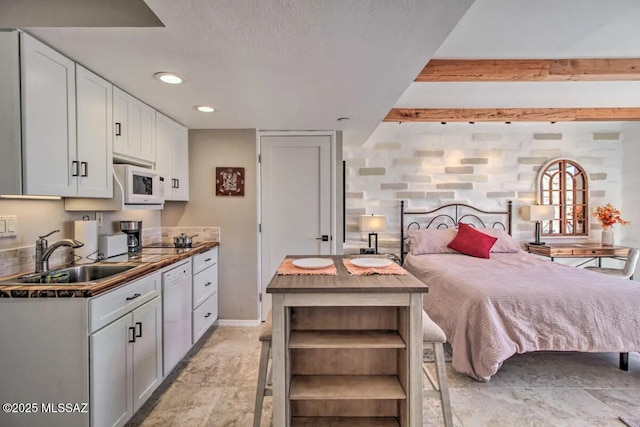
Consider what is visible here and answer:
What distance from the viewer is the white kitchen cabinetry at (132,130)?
2305 mm

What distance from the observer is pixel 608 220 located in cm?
454

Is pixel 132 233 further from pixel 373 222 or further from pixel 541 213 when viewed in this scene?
pixel 541 213

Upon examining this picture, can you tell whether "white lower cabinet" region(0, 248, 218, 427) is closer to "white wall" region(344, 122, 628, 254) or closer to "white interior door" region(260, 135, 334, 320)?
"white interior door" region(260, 135, 334, 320)

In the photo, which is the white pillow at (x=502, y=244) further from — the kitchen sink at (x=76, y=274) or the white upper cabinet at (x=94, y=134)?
the white upper cabinet at (x=94, y=134)

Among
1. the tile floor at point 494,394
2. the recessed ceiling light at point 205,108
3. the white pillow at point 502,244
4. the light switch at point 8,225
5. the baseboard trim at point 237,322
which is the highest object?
the recessed ceiling light at point 205,108

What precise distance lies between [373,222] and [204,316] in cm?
232

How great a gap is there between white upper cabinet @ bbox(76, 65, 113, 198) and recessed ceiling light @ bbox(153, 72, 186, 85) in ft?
1.25

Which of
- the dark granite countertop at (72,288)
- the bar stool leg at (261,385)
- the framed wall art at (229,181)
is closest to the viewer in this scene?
the dark granite countertop at (72,288)

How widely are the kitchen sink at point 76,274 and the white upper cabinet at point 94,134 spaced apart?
480 millimetres

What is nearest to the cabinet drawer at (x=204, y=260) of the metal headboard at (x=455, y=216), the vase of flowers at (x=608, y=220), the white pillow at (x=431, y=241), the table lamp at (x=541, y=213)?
the white pillow at (x=431, y=241)

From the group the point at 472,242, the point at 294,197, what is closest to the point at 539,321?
the point at 472,242

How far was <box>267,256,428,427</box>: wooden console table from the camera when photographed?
1.55m

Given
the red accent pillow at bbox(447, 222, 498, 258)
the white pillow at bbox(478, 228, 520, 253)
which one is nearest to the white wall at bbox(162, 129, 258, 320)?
the red accent pillow at bbox(447, 222, 498, 258)

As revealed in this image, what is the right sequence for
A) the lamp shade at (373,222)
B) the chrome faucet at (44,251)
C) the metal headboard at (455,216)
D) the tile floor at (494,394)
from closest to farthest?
the chrome faucet at (44,251), the tile floor at (494,394), the lamp shade at (373,222), the metal headboard at (455,216)
